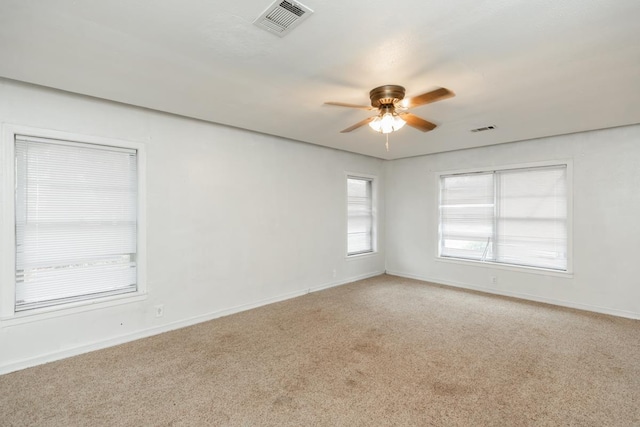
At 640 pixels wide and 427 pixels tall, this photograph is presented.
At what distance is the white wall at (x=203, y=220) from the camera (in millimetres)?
2744

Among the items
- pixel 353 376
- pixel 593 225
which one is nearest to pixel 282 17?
pixel 353 376

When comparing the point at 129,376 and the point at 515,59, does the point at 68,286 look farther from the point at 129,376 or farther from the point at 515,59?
the point at 515,59

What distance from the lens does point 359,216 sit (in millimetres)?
5895

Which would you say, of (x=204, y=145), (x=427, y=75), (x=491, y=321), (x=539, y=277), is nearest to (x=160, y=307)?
(x=204, y=145)

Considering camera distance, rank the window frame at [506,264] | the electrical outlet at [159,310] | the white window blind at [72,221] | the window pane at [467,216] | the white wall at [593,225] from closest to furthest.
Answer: the white window blind at [72,221], the electrical outlet at [159,310], the white wall at [593,225], the window frame at [506,264], the window pane at [467,216]

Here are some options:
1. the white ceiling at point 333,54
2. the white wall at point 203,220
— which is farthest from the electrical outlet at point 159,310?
the white ceiling at point 333,54

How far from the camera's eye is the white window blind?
2.67 metres

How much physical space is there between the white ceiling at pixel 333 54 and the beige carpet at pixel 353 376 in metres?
2.44

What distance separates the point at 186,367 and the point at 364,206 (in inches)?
167

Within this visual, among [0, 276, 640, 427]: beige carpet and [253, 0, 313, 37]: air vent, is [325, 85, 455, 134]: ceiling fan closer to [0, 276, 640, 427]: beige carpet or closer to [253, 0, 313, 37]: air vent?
[253, 0, 313, 37]: air vent

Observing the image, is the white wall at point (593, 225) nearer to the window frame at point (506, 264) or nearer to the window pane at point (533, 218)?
the window frame at point (506, 264)

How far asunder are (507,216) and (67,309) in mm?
5813

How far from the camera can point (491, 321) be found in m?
3.69

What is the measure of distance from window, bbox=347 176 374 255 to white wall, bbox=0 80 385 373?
376mm
